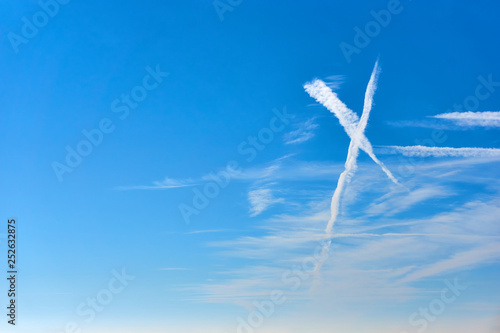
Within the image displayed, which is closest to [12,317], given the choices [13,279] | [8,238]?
[13,279]

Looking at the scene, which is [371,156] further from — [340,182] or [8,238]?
[8,238]

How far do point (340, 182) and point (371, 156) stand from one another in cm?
153

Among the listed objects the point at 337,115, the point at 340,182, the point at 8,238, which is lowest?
the point at 8,238

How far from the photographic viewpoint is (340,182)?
21.5 m

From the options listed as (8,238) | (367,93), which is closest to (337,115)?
(367,93)

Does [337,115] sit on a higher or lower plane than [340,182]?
higher

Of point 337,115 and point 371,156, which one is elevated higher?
point 337,115

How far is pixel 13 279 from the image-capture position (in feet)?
62.8

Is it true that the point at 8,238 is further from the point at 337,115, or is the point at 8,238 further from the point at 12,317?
the point at 337,115

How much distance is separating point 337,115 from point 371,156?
80.4 inches

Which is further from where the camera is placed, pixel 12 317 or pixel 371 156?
pixel 371 156

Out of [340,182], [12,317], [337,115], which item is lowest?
[12,317]

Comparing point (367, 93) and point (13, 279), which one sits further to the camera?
point (367, 93)

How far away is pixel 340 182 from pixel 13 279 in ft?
40.0
